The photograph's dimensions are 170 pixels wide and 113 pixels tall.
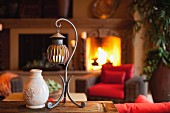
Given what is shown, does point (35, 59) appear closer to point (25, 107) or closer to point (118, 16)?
point (118, 16)

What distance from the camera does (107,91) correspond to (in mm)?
4996

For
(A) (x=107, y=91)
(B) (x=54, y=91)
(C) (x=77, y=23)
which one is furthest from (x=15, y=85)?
(C) (x=77, y=23)

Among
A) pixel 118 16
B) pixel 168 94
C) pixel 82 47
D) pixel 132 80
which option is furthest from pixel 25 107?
→ pixel 118 16

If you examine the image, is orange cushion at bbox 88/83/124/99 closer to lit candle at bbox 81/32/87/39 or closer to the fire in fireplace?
lit candle at bbox 81/32/87/39

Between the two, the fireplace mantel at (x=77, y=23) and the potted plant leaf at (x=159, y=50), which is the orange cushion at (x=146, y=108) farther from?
the fireplace mantel at (x=77, y=23)

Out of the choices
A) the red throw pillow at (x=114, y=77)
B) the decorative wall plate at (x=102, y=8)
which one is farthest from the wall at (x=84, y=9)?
the red throw pillow at (x=114, y=77)

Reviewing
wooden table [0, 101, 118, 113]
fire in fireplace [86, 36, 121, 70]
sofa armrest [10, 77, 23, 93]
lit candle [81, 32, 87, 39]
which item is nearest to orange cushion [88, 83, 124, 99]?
sofa armrest [10, 77, 23, 93]

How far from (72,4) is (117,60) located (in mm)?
1827

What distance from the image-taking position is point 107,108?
2.10 metres

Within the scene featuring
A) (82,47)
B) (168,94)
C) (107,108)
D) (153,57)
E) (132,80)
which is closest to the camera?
(107,108)

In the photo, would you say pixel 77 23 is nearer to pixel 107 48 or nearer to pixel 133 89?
pixel 107 48

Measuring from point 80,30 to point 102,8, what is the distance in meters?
0.79

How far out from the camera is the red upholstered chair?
4.79 metres

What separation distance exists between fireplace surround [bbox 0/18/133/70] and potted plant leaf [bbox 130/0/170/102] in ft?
10.8
